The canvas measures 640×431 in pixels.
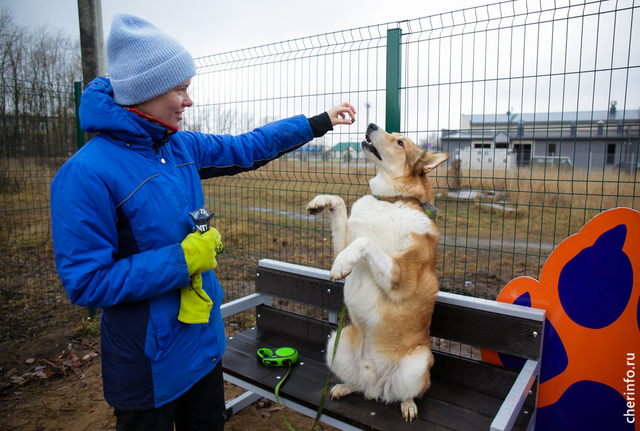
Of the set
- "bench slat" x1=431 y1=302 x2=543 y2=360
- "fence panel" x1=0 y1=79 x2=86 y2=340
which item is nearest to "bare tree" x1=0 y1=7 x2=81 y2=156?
"fence panel" x1=0 y1=79 x2=86 y2=340

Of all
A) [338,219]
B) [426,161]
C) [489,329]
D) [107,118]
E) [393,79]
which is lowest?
[489,329]

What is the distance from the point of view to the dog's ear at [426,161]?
2.25 meters

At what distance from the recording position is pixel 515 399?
1.67 m

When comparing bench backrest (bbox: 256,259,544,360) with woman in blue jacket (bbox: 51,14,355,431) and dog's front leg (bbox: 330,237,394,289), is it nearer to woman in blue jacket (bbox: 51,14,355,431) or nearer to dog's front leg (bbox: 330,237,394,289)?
dog's front leg (bbox: 330,237,394,289)

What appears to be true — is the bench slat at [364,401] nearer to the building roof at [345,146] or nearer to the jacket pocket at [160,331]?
the jacket pocket at [160,331]

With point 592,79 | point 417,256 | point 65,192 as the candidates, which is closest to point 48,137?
point 65,192

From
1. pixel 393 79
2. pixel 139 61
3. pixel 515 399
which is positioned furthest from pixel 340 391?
pixel 393 79

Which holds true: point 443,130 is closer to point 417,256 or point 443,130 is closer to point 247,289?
point 417,256

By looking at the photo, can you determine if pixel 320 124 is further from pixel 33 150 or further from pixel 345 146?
pixel 33 150

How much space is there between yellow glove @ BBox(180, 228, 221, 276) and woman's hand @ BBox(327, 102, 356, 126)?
1202 mm

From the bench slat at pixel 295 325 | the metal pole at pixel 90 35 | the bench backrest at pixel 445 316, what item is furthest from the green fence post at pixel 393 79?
the metal pole at pixel 90 35

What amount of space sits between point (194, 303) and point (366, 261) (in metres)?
0.92

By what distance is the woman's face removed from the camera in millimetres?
1498

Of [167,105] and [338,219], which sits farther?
[338,219]
